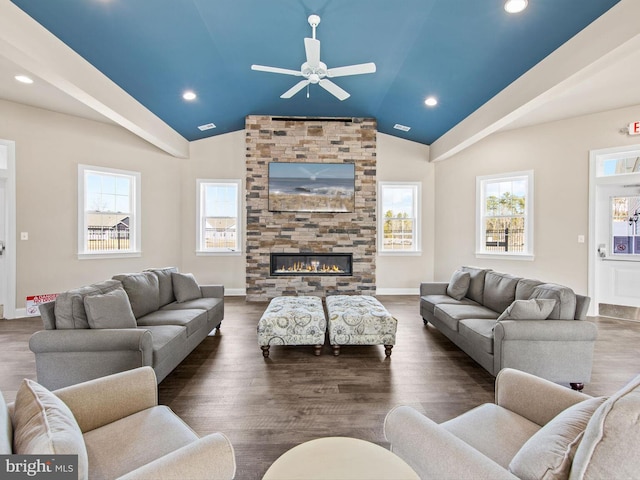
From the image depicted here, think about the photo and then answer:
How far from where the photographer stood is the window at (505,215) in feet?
17.0

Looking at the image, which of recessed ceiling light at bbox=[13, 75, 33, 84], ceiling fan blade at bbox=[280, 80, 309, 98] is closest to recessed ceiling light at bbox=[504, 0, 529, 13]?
ceiling fan blade at bbox=[280, 80, 309, 98]

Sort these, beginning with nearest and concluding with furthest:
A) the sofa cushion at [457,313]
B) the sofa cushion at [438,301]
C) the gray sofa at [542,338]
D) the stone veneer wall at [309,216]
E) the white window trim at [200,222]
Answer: the gray sofa at [542,338] → the sofa cushion at [457,313] → the sofa cushion at [438,301] → the stone veneer wall at [309,216] → the white window trim at [200,222]

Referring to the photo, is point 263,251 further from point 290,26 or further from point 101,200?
point 290,26

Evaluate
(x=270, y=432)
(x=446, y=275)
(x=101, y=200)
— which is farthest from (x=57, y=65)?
(x=446, y=275)

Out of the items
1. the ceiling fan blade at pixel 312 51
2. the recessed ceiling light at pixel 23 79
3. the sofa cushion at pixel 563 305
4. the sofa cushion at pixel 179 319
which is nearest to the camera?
the sofa cushion at pixel 563 305

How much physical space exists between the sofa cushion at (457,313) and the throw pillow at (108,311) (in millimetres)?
3010

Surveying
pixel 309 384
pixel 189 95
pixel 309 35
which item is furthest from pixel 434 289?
pixel 189 95

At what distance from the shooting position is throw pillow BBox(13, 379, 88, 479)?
88 cm

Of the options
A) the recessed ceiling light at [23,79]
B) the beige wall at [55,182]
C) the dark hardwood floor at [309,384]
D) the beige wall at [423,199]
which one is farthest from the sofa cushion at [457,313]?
the recessed ceiling light at [23,79]

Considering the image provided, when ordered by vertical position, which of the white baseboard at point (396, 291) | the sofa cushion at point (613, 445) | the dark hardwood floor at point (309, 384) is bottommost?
the dark hardwood floor at point (309, 384)

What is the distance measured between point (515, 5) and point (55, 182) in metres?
6.25

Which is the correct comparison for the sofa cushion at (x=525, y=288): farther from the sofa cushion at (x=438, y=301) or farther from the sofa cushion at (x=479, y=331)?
the sofa cushion at (x=438, y=301)

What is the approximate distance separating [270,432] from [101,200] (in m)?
5.08

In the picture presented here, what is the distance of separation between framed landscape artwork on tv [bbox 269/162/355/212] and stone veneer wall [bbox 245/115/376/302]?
10cm
